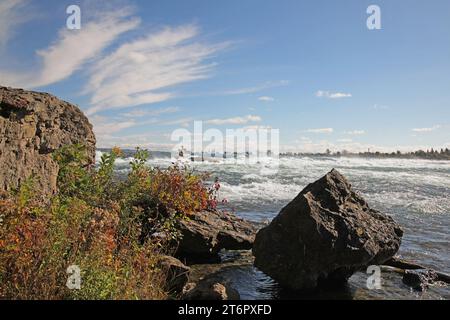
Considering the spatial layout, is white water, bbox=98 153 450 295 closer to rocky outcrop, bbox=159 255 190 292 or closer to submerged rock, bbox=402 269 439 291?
submerged rock, bbox=402 269 439 291

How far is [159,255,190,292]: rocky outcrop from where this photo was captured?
6828 mm

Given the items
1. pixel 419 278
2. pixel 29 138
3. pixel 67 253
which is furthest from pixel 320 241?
pixel 29 138

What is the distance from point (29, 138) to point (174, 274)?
361 cm

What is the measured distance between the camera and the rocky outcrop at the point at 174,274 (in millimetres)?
6828

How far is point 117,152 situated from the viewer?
9242mm

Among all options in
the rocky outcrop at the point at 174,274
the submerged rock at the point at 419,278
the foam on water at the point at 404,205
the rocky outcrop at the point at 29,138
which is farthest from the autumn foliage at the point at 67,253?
the foam on water at the point at 404,205

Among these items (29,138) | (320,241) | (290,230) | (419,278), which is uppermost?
(29,138)

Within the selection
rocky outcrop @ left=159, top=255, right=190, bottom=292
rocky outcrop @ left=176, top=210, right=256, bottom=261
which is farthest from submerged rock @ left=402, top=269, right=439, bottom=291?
rocky outcrop @ left=159, top=255, right=190, bottom=292

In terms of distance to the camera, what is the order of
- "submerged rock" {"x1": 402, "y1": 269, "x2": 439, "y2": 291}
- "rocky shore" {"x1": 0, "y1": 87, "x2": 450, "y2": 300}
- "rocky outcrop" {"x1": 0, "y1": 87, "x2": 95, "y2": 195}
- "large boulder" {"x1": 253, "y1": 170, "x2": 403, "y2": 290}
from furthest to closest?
"submerged rock" {"x1": 402, "y1": 269, "x2": 439, "y2": 291} → "large boulder" {"x1": 253, "y1": 170, "x2": 403, "y2": 290} → "rocky shore" {"x1": 0, "y1": 87, "x2": 450, "y2": 300} → "rocky outcrop" {"x1": 0, "y1": 87, "x2": 95, "y2": 195}

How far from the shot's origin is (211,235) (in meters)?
9.21

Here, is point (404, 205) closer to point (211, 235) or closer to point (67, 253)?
point (211, 235)

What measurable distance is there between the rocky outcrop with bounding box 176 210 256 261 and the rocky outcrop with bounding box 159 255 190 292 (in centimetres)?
171
